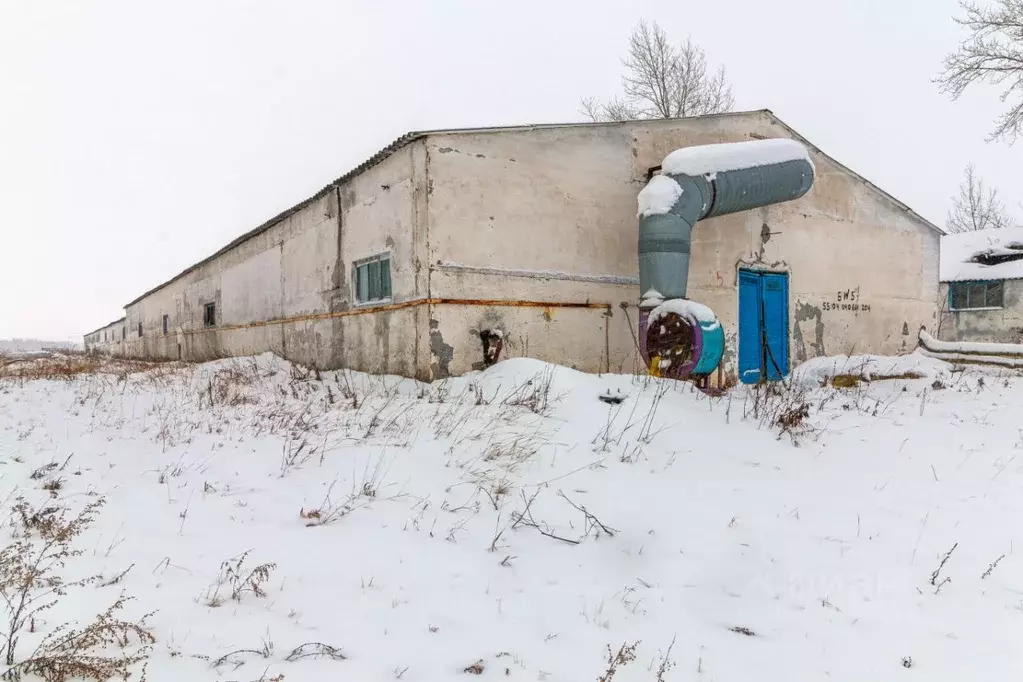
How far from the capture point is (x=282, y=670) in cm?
234

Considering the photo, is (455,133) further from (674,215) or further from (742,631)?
(742,631)

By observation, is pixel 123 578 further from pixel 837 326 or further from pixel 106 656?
pixel 837 326

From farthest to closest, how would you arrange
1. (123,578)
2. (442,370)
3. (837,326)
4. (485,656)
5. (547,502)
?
(837,326) → (442,370) → (547,502) → (123,578) → (485,656)

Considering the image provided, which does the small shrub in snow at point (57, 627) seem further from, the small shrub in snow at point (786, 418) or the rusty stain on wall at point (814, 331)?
the rusty stain on wall at point (814, 331)

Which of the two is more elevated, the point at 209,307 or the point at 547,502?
the point at 209,307

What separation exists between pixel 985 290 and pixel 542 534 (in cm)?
2807

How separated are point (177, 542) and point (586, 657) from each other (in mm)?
2394

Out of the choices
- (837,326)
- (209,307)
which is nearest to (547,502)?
(837,326)

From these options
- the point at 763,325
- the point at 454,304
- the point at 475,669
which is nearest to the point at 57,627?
the point at 475,669

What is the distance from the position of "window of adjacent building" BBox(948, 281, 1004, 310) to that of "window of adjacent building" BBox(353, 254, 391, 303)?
2525 cm

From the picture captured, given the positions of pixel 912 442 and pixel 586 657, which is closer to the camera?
pixel 586 657

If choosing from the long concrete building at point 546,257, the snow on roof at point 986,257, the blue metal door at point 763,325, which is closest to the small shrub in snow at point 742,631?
the long concrete building at point 546,257

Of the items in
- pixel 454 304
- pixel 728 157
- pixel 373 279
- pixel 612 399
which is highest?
pixel 728 157

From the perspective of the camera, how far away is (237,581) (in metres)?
2.98
